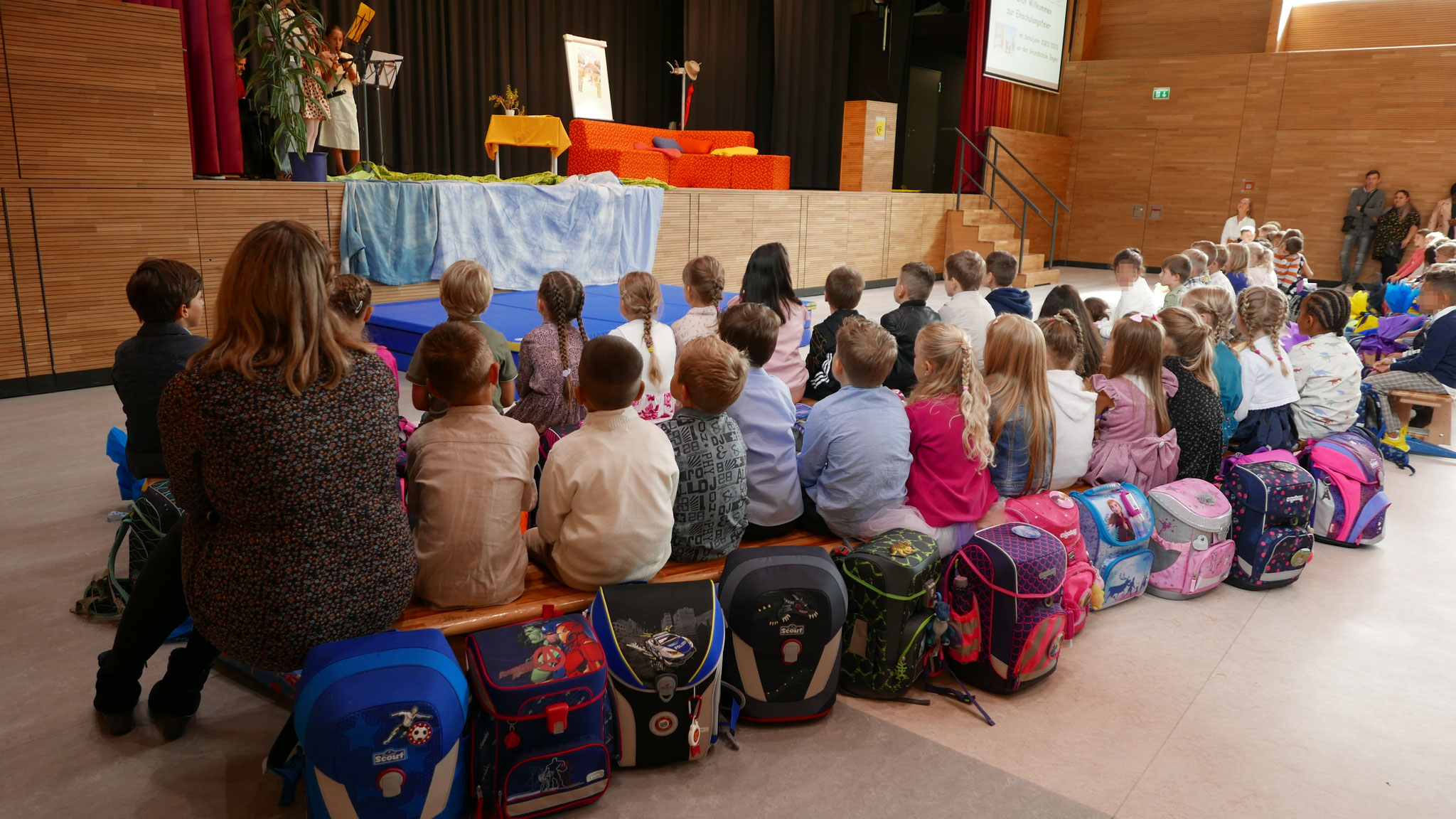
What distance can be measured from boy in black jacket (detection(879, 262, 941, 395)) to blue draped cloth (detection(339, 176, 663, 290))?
3670mm

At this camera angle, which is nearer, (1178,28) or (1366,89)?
(1366,89)

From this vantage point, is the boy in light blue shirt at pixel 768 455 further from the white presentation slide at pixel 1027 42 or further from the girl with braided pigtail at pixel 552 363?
the white presentation slide at pixel 1027 42

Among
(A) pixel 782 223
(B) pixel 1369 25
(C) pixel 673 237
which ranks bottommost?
(C) pixel 673 237

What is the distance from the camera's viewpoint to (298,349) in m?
1.60

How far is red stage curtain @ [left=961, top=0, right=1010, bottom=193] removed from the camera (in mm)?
12141

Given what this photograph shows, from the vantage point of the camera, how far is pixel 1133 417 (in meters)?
3.06

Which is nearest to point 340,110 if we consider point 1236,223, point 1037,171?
point 1037,171

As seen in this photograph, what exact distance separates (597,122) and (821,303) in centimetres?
314

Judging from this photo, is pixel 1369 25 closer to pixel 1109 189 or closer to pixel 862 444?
pixel 1109 189

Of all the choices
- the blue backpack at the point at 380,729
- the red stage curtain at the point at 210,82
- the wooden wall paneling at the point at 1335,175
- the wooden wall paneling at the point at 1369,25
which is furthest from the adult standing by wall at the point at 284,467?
the wooden wall paneling at the point at 1369,25

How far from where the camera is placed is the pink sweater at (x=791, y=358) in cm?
370

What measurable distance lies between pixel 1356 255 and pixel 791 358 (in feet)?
37.2

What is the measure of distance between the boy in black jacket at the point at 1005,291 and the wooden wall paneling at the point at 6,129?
492 cm

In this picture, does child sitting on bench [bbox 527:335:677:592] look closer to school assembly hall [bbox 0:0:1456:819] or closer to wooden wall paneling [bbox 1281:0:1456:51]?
school assembly hall [bbox 0:0:1456:819]
